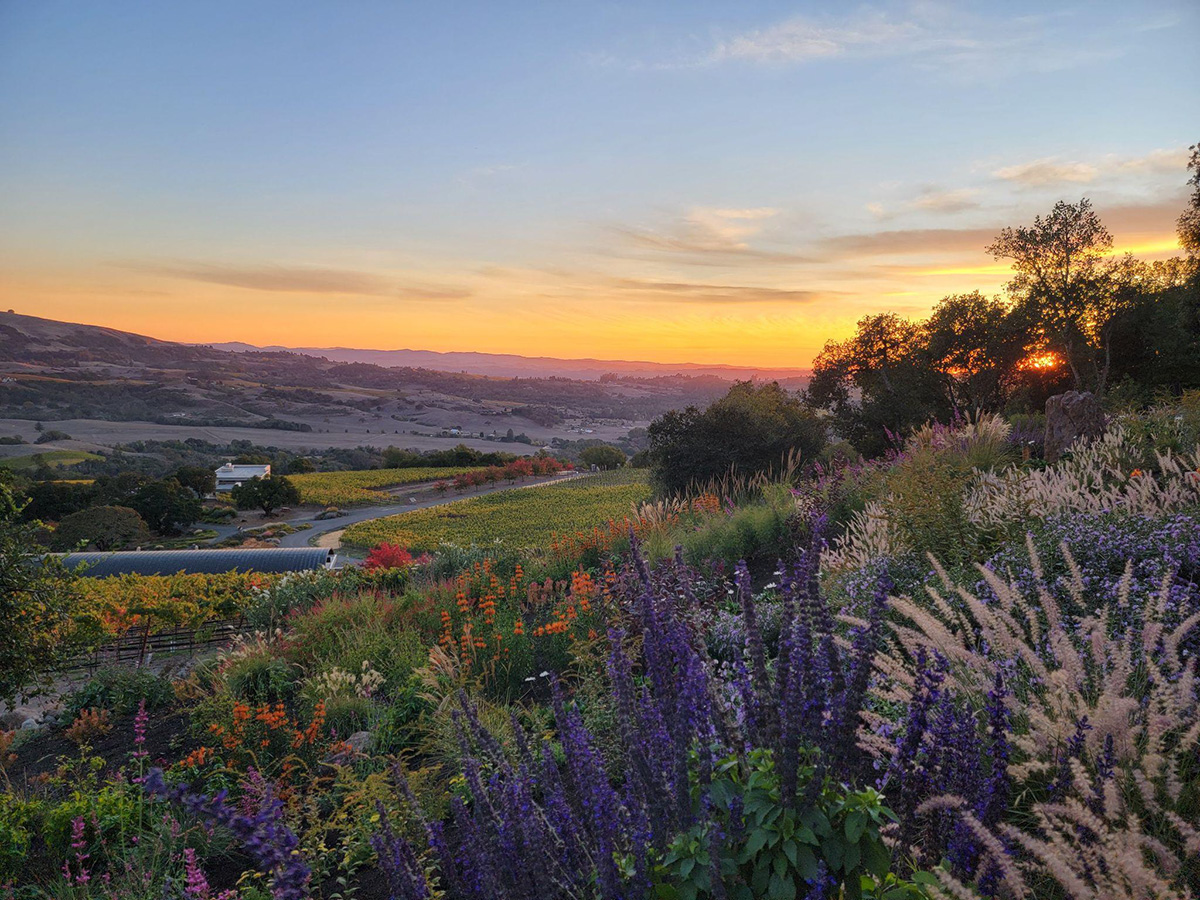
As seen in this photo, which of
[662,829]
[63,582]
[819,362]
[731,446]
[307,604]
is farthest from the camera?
[819,362]

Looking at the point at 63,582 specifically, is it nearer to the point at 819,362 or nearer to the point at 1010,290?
the point at 819,362

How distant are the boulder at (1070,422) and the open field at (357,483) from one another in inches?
1335

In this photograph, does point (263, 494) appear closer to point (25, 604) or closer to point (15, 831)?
point (25, 604)

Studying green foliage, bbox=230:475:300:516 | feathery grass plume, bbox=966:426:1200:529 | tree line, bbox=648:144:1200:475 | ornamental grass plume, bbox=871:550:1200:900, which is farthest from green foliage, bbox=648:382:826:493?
green foliage, bbox=230:475:300:516

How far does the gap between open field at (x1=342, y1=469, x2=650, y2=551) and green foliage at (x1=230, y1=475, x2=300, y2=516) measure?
27.1 feet

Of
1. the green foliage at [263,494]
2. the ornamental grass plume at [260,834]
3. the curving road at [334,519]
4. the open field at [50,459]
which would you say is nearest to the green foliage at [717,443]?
the curving road at [334,519]

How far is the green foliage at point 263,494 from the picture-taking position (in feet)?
119

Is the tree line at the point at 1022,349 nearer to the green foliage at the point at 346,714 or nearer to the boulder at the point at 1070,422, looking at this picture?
the boulder at the point at 1070,422

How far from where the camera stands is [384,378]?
149 meters

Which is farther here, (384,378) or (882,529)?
(384,378)

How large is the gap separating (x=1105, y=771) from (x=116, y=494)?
38.8m

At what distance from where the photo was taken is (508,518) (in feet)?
95.3

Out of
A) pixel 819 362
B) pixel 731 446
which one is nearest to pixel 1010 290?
pixel 819 362

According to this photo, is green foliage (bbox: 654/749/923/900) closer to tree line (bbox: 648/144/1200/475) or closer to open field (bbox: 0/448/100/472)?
tree line (bbox: 648/144/1200/475)
